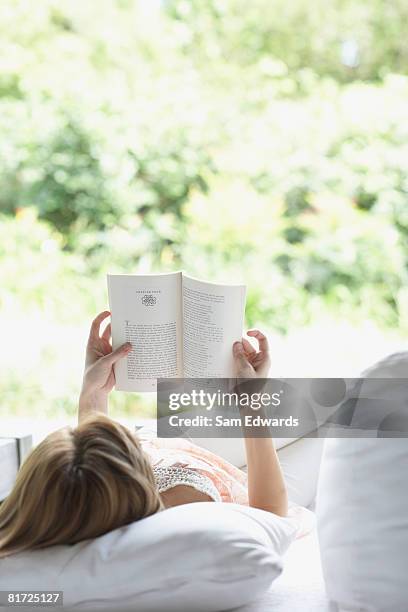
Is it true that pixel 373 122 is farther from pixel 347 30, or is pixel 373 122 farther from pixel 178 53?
Result: pixel 178 53

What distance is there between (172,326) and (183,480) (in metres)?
0.30

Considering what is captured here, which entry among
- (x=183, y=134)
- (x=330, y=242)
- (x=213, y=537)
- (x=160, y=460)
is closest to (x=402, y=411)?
(x=213, y=537)

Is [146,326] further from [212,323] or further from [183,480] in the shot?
[183,480]

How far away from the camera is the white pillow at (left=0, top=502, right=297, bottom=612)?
949 mm

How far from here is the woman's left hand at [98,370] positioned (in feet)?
4.66

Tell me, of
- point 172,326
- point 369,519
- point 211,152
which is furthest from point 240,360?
point 211,152

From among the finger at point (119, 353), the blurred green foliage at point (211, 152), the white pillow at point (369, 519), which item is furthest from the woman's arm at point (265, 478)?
the blurred green foliage at point (211, 152)

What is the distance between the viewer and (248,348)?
137cm

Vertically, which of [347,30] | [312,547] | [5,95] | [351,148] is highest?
[347,30]

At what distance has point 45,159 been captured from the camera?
4867 millimetres

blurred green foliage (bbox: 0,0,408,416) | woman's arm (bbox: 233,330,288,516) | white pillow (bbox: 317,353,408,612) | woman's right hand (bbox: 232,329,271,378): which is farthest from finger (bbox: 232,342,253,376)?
blurred green foliage (bbox: 0,0,408,416)

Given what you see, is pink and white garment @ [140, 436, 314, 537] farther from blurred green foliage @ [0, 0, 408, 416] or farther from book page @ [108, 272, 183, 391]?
blurred green foliage @ [0, 0, 408, 416]

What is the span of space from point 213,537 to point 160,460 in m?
0.37

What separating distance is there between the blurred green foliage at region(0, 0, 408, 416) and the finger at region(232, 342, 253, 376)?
9.96 feet
